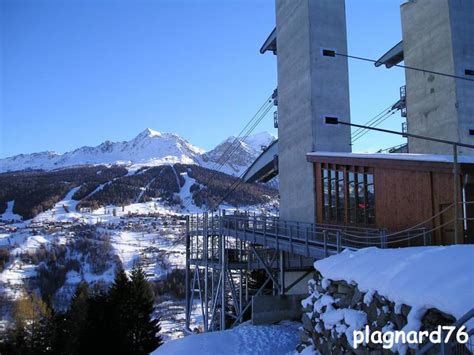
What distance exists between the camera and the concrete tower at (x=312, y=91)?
21.8 meters

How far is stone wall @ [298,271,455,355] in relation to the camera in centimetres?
591

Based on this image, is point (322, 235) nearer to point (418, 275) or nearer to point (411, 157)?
point (411, 157)

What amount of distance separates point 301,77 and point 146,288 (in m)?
20.2

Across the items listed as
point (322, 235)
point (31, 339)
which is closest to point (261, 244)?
point (322, 235)

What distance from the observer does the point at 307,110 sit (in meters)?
22.1

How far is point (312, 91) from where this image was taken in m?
21.8

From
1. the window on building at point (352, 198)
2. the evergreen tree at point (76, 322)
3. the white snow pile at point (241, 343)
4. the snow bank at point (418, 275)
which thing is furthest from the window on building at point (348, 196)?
the evergreen tree at point (76, 322)

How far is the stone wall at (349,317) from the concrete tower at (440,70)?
15542 mm

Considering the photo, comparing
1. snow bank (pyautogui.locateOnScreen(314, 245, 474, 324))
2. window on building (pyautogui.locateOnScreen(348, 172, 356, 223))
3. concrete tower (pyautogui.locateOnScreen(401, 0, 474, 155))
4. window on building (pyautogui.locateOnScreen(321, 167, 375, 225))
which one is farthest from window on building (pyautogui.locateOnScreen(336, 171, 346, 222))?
snow bank (pyautogui.locateOnScreen(314, 245, 474, 324))

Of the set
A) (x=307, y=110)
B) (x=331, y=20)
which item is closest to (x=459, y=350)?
(x=307, y=110)

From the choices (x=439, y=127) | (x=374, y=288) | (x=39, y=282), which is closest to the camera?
(x=374, y=288)

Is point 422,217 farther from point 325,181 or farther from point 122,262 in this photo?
point 122,262

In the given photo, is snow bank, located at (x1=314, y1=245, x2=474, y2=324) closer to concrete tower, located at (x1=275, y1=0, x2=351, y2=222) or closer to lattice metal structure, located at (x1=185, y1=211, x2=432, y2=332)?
lattice metal structure, located at (x1=185, y1=211, x2=432, y2=332)

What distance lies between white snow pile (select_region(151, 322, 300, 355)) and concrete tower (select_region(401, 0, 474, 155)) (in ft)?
42.3
